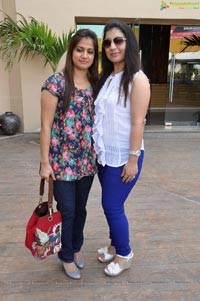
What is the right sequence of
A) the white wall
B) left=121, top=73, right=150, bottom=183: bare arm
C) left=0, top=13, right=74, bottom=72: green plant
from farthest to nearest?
1. the white wall
2. left=0, top=13, right=74, bottom=72: green plant
3. left=121, top=73, right=150, bottom=183: bare arm

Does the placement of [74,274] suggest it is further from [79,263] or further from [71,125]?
[71,125]

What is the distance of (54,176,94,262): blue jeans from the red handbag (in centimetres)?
6

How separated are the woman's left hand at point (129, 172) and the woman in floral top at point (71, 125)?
0.75ft

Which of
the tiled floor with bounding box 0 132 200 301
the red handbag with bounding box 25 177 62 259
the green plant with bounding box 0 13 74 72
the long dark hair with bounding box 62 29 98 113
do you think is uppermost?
the green plant with bounding box 0 13 74 72

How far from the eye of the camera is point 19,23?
637 centimetres

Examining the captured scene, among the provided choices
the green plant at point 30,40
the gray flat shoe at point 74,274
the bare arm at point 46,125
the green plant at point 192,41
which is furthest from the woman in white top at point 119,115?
the green plant at point 192,41

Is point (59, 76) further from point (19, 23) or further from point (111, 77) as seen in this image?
point (19, 23)

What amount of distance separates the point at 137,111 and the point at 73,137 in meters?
0.44

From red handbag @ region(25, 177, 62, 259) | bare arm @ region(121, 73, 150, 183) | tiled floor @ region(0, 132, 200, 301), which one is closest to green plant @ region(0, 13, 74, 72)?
tiled floor @ region(0, 132, 200, 301)

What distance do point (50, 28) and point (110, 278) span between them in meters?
5.60

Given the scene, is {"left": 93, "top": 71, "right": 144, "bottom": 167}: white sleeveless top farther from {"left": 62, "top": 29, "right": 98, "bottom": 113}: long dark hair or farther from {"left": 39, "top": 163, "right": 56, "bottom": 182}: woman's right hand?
→ {"left": 39, "top": 163, "right": 56, "bottom": 182}: woman's right hand

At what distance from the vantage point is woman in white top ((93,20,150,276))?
6.32 ft

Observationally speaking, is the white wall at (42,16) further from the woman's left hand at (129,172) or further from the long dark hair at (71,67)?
the woman's left hand at (129,172)

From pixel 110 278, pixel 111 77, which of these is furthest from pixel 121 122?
pixel 110 278
